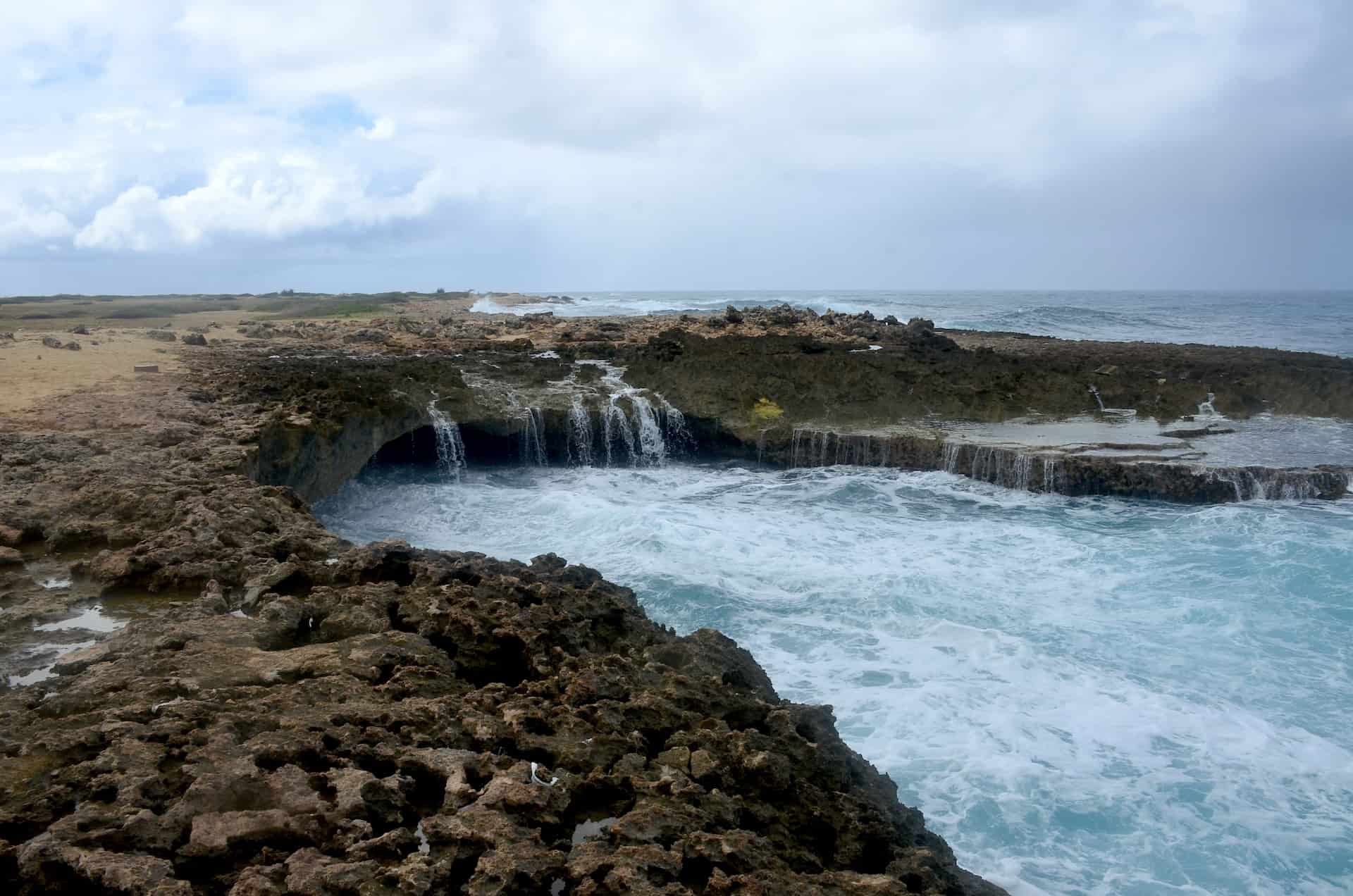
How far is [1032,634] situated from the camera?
31.2 ft

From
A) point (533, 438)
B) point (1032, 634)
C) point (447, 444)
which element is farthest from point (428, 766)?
point (533, 438)

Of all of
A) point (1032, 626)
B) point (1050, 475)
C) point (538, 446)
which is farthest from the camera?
point (538, 446)

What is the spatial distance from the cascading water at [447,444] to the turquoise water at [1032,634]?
71cm

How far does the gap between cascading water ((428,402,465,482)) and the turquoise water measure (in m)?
0.71

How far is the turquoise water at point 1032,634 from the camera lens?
247 inches

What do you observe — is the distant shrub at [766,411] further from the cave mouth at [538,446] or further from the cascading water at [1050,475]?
the cascading water at [1050,475]

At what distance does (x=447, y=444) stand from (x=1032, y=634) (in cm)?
1166

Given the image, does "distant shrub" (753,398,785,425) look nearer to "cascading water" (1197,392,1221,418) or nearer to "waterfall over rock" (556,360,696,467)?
"waterfall over rock" (556,360,696,467)

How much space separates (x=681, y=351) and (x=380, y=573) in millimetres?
15184

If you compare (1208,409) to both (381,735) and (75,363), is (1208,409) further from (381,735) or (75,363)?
(75,363)

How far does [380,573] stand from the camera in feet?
23.8

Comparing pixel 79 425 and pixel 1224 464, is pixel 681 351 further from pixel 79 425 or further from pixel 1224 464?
pixel 79 425

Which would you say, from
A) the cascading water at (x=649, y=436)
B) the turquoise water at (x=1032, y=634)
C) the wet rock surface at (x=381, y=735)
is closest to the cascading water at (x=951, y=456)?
the turquoise water at (x=1032, y=634)

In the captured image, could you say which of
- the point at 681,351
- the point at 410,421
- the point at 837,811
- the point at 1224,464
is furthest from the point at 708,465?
the point at 837,811
